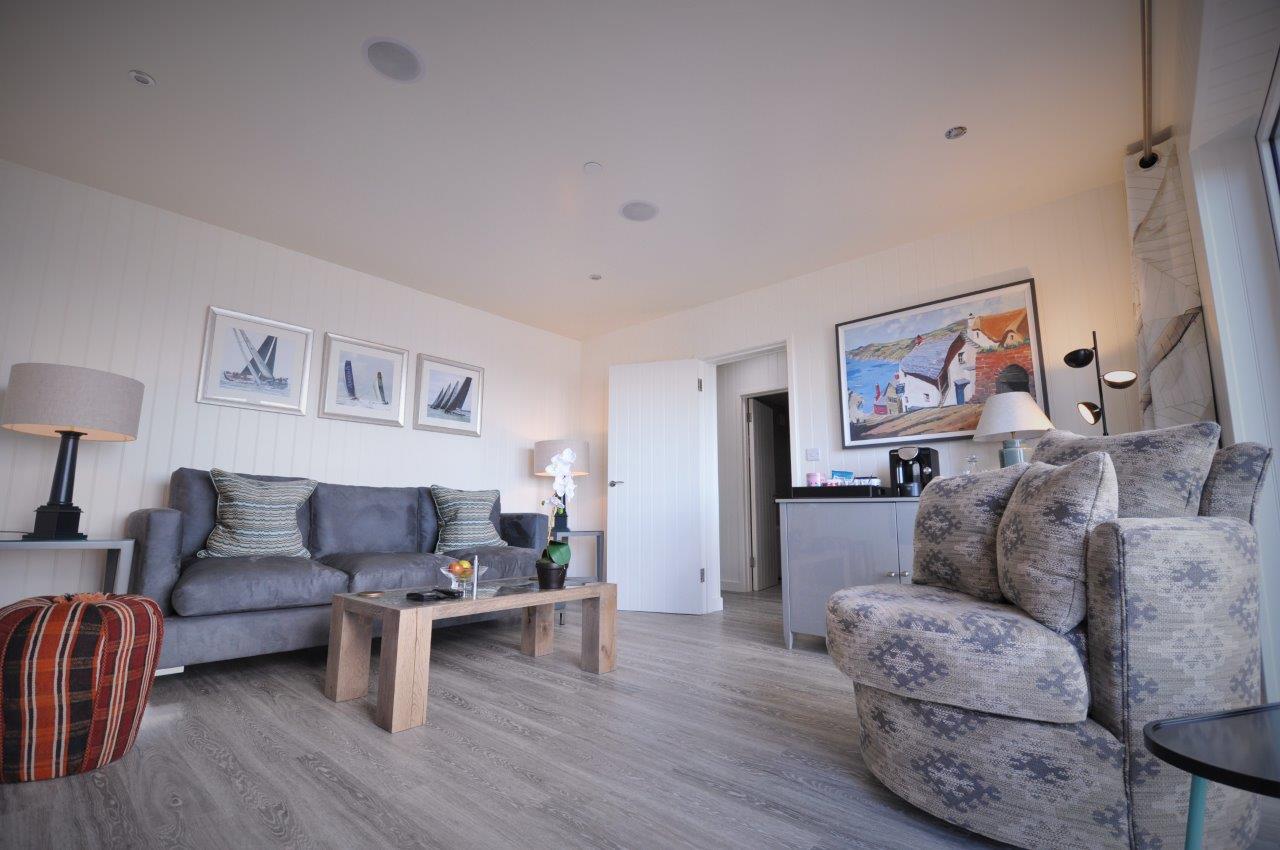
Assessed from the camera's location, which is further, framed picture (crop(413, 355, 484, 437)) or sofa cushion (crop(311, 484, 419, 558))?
framed picture (crop(413, 355, 484, 437))

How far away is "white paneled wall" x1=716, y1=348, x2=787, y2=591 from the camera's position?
19.0 ft

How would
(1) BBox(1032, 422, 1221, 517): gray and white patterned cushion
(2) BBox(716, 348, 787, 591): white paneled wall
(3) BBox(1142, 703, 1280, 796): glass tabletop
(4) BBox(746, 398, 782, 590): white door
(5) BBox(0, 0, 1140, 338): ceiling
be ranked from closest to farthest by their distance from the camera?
1. (3) BBox(1142, 703, 1280, 796): glass tabletop
2. (1) BBox(1032, 422, 1221, 517): gray and white patterned cushion
3. (5) BBox(0, 0, 1140, 338): ceiling
4. (2) BBox(716, 348, 787, 591): white paneled wall
5. (4) BBox(746, 398, 782, 590): white door

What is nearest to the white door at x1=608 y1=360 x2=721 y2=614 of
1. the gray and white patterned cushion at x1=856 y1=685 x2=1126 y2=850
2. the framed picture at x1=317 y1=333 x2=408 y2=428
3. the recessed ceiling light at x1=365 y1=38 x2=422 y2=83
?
the framed picture at x1=317 y1=333 x2=408 y2=428

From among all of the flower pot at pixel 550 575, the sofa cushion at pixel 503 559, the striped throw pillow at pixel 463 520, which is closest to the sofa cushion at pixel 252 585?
the sofa cushion at pixel 503 559

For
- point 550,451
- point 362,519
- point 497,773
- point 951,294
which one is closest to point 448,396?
point 550,451

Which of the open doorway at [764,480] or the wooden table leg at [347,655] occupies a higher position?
the open doorway at [764,480]

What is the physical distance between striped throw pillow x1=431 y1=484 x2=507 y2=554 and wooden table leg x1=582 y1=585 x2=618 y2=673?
146cm

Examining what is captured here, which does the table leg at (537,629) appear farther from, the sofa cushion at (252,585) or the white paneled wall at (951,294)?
the white paneled wall at (951,294)

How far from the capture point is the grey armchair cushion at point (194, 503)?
119 inches

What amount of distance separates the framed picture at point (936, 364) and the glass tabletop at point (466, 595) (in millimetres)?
2335

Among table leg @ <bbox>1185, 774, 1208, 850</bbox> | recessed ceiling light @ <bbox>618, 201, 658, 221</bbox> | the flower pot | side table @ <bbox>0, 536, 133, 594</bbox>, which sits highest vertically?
recessed ceiling light @ <bbox>618, 201, 658, 221</bbox>

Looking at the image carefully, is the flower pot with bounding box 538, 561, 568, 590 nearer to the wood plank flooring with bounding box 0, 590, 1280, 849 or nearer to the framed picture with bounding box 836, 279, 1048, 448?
the wood plank flooring with bounding box 0, 590, 1280, 849

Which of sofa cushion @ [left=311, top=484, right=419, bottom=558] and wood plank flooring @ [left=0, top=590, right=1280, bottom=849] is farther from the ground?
sofa cushion @ [left=311, top=484, right=419, bottom=558]

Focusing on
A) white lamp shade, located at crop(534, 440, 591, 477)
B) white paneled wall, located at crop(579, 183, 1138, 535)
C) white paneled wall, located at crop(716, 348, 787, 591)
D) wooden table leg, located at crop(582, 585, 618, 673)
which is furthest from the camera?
white paneled wall, located at crop(716, 348, 787, 591)
